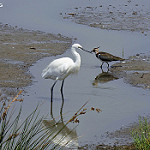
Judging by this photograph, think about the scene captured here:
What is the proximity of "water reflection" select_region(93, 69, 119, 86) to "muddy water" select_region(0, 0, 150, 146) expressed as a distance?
55mm

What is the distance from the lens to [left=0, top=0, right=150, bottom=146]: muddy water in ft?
26.9

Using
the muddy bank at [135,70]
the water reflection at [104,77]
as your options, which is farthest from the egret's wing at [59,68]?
the muddy bank at [135,70]

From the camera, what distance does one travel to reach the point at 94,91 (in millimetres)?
10328

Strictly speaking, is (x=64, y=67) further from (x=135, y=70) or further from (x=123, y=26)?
(x=123, y=26)

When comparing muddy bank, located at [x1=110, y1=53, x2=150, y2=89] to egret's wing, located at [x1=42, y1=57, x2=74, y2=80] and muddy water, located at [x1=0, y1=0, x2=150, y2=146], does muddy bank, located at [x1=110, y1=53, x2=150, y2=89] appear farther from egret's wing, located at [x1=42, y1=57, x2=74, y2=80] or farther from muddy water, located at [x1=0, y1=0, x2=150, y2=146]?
egret's wing, located at [x1=42, y1=57, x2=74, y2=80]

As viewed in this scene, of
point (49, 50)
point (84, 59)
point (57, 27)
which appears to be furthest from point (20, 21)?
point (84, 59)

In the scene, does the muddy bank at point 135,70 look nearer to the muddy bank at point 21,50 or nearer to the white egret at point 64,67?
the white egret at point 64,67

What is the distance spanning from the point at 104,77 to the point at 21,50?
148 inches

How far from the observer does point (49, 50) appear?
14438 millimetres

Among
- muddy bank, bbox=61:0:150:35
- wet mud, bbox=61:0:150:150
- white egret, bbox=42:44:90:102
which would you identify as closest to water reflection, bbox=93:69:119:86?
wet mud, bbox=61:0:150:150

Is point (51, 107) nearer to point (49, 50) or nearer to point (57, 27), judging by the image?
point (49, 50)

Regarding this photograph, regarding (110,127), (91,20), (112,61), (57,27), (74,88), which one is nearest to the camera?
(110,127)

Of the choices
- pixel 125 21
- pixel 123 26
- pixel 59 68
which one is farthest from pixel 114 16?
pixel 59 68

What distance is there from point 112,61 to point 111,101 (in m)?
3.96
